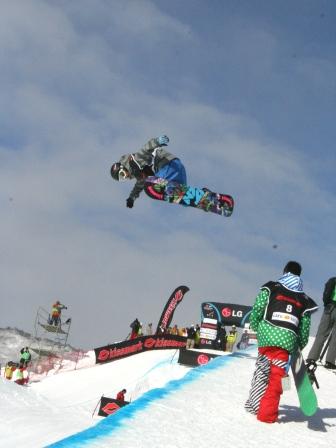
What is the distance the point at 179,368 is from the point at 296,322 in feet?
24.2

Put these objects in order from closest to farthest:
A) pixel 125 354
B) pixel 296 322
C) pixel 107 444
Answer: pixel 107 444 → pixel 296 322 → pixel 125 354

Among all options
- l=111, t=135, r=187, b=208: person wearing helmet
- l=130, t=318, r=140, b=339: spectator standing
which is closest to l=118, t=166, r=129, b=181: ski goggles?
l=111, t=135, r=187, b=208: person wearing helmet

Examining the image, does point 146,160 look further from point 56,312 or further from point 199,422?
point 56,312

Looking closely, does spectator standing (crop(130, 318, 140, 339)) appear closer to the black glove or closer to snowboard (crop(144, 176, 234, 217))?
snowboard (crop(144, 176, 234, 217))

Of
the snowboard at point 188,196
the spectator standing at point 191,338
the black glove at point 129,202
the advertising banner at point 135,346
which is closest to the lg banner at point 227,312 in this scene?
the spectator standing at point 191,338

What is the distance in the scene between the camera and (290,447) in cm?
406

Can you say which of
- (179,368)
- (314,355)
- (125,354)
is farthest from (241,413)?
(125,354)

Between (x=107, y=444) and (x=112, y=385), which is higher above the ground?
(x=107, y=444)

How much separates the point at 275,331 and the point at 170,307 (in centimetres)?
2377

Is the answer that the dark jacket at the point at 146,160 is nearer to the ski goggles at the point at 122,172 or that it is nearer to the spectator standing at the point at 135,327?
the ski goggles at the point at 122,172

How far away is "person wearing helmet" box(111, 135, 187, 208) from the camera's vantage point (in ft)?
38.6

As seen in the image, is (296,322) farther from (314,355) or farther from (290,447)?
(314,355)

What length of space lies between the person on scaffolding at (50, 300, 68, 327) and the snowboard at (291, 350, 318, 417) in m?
25.7

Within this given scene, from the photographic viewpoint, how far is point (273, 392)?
4.57 metres
